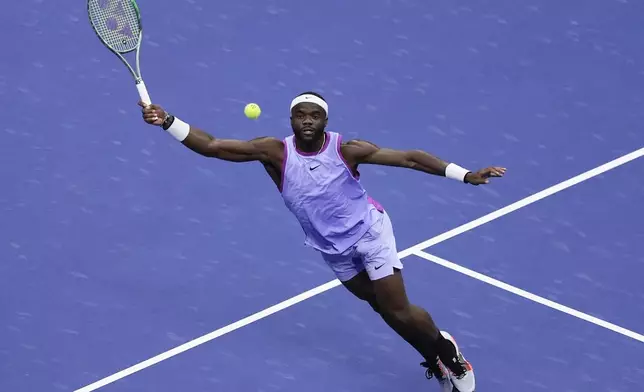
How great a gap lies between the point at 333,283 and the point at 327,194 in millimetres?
1846

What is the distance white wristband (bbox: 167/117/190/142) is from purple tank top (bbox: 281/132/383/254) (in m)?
0.67

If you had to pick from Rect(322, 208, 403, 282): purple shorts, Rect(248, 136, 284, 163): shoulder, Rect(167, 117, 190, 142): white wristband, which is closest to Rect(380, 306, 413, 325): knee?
Rect(322, 208, 403, 282): purple shorts

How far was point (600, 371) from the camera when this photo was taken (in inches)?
419

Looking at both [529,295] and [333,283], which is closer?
[529,295]

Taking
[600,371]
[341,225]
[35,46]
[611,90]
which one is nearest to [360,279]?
[341,225]

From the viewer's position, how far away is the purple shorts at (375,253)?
32.2 ft

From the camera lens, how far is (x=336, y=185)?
32.0ft

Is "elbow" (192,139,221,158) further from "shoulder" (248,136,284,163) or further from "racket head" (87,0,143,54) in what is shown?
"racket head" (87,0,143,54)

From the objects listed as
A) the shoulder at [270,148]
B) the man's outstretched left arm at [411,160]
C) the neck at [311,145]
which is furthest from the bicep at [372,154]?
the shoulder at [270,148]

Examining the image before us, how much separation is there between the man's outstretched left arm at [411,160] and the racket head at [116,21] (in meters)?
1.95

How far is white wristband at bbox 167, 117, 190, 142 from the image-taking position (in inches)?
381

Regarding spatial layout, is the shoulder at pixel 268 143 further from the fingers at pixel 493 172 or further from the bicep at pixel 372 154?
the fingers at pixel 493 172

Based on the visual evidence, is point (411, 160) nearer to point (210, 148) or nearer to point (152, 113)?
point (210, 148)

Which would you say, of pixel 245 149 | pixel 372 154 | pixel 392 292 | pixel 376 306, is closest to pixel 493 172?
pixel 372 154
